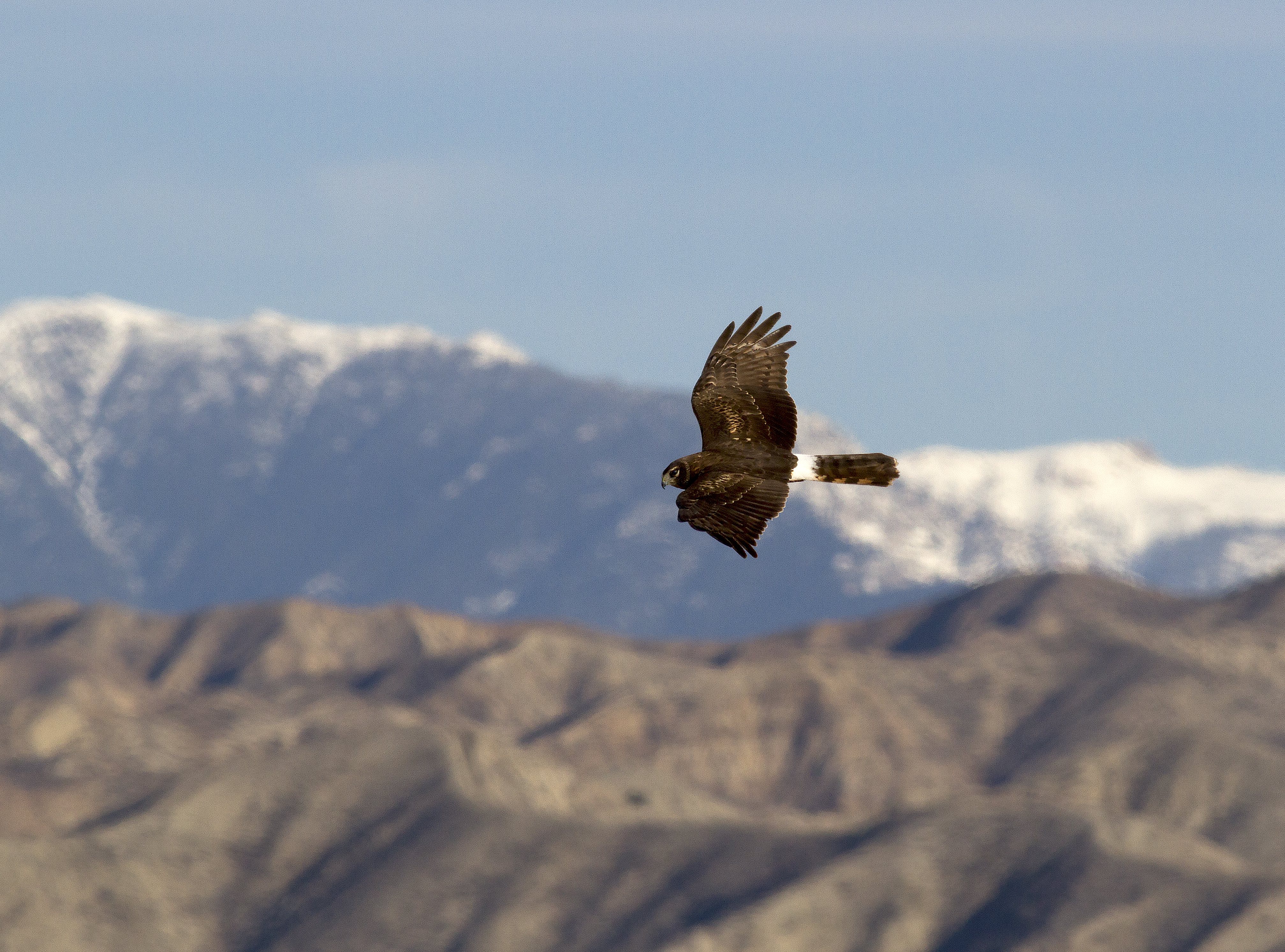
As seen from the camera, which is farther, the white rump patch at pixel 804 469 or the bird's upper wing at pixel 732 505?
the white rump patch at pixel 804 469

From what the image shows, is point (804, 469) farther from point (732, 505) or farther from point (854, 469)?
point (732, 505)

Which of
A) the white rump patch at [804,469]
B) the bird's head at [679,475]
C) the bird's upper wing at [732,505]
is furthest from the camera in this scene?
the bird's head at [679,475]

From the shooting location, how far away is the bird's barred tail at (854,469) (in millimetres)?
38469

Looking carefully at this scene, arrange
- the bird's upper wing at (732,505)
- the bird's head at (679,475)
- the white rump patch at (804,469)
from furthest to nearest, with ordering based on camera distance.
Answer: the bird's head at (679,475)
the white rump patch at (804,469)
the bird's upper wing at (732,505)

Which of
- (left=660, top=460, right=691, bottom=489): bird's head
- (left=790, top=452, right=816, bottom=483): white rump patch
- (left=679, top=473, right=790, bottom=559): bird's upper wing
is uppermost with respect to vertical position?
(left=790, top=452, right=816, bottom=483): white rump patch

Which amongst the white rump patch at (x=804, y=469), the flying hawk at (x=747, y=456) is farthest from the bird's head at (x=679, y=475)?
the white rump patch at (x=804, y=469)

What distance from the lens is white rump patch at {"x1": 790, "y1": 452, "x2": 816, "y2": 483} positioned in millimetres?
38594

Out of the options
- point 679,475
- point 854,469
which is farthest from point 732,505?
point 854,469

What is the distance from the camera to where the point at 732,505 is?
3872cm

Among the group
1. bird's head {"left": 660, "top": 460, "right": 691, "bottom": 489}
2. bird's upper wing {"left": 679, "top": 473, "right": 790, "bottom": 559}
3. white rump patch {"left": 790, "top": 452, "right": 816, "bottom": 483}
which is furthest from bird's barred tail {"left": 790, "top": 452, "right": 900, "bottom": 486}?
bird's head {"left": 660, "top": 460, "right": 691, "bottom": 489}

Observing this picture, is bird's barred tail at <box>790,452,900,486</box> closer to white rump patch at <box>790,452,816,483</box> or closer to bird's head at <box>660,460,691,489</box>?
white rump patch at <box>790,452,816,483</box>

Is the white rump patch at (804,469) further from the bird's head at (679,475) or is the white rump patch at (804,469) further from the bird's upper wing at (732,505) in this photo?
the bird's head at (679,475)

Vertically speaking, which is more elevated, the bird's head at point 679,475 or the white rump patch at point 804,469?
the white rump patch at point 804,469

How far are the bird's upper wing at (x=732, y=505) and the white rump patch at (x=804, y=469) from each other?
0.71 feet
